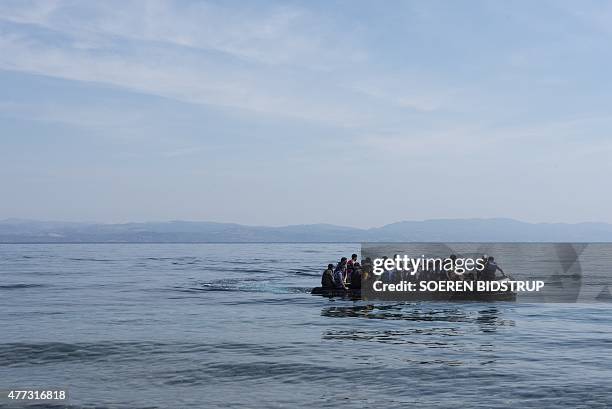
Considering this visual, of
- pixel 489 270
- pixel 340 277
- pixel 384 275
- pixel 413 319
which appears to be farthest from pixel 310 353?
pixel 489 270

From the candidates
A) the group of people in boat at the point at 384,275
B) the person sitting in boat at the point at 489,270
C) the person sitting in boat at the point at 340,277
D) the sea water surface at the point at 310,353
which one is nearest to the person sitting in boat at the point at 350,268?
the group of people in boat at the point at 384,275

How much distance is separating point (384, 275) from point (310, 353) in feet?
56.2

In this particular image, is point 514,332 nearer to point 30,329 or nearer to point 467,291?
point 467,291

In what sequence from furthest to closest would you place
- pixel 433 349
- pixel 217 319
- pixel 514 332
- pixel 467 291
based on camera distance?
pixel 467 291, pixel 217 319, pixel 514 332, pixel 433 349

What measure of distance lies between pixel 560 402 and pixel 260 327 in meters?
14.3

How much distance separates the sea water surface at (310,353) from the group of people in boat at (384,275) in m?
2.06

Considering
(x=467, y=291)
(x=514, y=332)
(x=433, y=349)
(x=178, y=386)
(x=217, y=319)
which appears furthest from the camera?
(x=467, y=291)

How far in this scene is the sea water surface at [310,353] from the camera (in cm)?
1641

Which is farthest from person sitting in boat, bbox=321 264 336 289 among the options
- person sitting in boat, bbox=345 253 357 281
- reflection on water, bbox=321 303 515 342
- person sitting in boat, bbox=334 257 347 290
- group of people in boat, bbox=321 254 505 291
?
reflection on water, bbox=321 303 515 342

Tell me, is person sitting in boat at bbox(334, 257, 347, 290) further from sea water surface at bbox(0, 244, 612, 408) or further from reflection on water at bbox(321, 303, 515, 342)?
reflection on water at bbox(321, 303, 515, 342)

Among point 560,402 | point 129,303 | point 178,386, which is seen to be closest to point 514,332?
point 560,402

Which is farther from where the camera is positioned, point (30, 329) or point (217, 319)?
point (217, 319)

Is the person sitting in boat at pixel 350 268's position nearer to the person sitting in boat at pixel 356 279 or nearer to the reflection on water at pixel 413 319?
the person sitting in boat at pixel 356 279

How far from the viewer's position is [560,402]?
614 inches
